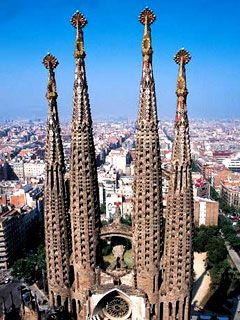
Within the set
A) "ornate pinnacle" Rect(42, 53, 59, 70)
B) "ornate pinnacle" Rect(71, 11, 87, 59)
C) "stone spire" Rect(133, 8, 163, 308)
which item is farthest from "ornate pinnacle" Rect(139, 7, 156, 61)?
"ornate pinnacle" Rect(42, 53, 59, 70)

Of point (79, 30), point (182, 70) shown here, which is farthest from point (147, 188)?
point (79, 30)

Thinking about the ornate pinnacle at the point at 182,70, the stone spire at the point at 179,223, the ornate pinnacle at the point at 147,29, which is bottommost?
the stone spire at the point at 179,223

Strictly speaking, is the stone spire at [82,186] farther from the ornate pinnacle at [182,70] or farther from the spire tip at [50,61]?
the ornate pinnacle at [182,70]

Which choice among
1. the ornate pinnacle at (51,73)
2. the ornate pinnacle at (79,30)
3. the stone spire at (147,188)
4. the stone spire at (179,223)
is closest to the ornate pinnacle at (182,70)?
the stone spire at (179,223)

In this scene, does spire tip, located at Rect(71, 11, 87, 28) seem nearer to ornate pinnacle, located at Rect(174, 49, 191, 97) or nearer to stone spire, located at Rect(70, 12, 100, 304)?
stone spire, located at Rect(70, 12, 100, 304)

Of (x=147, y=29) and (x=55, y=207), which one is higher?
(x=147, y=29)

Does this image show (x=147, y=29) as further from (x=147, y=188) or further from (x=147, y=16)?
(x=147, y=188)

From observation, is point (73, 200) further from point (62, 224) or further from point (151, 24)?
point (151, 24)

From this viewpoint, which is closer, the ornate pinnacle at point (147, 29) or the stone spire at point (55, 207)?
the ornate pinnacle at point (147, 29)
